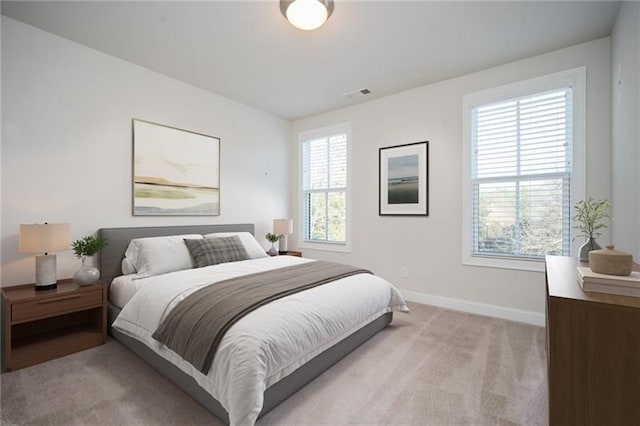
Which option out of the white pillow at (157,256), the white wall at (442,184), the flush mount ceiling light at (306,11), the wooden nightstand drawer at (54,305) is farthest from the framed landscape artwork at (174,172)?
the flush mount ceiling light at (306,11)

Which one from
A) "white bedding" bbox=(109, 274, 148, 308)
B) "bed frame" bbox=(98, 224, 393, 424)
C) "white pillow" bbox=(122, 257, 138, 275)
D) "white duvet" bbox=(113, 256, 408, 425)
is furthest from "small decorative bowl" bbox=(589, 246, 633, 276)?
"white pillow" bbox=(122, 257, 138, 275)

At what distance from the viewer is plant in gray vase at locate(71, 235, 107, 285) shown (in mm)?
2578

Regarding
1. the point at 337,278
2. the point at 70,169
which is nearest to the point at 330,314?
the point at 337,278

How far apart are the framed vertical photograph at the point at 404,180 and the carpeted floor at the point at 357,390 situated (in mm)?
1819

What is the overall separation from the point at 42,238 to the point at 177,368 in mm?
1596

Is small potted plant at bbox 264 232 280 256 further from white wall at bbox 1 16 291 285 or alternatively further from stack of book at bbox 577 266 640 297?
stack of book at bbox 577 266 640 297

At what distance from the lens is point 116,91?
3.13m

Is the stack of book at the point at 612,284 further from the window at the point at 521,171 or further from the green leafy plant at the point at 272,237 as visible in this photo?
the green leafy plant at the point at 272,237

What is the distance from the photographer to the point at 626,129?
2.16 meters

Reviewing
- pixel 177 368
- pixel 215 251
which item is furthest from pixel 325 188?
pixel 177 368

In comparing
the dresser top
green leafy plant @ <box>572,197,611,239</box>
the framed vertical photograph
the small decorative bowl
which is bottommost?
the dresser top

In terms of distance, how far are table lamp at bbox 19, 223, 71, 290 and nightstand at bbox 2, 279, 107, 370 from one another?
108 mm

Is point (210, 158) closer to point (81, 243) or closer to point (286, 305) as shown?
point (81, 243)

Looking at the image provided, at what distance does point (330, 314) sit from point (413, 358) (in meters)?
0.86
